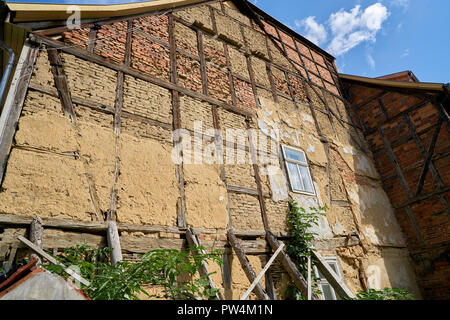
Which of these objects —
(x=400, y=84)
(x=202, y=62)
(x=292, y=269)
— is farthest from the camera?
(x=400, y=84)

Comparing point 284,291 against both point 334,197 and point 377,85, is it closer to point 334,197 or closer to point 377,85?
point 334,197

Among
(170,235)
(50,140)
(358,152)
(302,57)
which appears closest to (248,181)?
(170,235)

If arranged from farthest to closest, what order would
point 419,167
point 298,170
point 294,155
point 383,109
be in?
point 383,109 → point 419,167 → point 294,155 → point 298,170

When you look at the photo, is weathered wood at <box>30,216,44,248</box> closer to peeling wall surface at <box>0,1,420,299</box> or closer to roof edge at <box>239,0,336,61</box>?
peeling wall surface at <box>0,1,420,299</box>

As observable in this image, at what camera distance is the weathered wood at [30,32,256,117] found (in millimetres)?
4301

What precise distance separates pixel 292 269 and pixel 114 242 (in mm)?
3042

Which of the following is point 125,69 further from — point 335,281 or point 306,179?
point 335,281

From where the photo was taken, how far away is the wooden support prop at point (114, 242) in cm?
334

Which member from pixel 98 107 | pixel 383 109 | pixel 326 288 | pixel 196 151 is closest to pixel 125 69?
pixel 98 107

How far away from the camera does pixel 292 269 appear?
15.0 ft

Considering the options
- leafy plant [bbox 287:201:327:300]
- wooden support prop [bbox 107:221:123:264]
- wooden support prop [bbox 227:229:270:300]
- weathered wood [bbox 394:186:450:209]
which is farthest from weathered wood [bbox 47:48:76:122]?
weathered wood [bbox 394:186:450:209]

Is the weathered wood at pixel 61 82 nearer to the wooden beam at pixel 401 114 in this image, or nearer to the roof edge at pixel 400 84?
the wooden beam at pixel 401 114

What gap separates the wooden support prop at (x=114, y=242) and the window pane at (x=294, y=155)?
4766 millimetres
